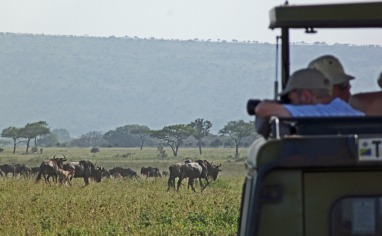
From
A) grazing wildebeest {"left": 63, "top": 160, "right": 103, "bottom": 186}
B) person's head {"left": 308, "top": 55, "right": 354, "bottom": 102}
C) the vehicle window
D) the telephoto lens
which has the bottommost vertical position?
the vehicle window

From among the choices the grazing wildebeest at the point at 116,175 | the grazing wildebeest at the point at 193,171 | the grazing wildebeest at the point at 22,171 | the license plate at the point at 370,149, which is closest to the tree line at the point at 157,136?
the grazing wildebeest at the point at 22,171

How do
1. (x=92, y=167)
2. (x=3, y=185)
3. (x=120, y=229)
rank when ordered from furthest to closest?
(x=92, y=167) < (x=3, y=185) < (x=120, y=229)

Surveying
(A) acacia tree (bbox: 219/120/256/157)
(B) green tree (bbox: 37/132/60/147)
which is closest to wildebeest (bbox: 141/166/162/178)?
(A) acacia tree (bbox: 219/120/256/157)

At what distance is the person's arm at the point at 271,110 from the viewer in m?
4.31

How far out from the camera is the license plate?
3990 millimetres

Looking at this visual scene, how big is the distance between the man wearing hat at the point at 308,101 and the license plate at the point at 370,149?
305 millimetres

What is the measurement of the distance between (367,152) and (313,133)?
0.21m

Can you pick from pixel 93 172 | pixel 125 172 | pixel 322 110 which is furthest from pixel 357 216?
pixel 125 172

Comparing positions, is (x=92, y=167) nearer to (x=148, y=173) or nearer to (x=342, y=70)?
(x=148, y=173)

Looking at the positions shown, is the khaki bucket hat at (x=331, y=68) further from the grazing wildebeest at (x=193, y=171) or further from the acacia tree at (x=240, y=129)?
the acacia tree at (x=240, y=129)

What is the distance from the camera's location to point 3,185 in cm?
2977

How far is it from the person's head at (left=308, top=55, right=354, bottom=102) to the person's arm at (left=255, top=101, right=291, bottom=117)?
2.23 ft

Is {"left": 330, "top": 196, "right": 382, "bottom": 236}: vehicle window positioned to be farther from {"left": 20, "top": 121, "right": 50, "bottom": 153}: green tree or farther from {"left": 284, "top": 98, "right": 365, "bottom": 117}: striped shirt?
{"left": 20, "top": 121, "right": 50, "bottom": 153}: green tree

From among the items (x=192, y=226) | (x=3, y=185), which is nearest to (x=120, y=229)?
(x=192, y=226)
